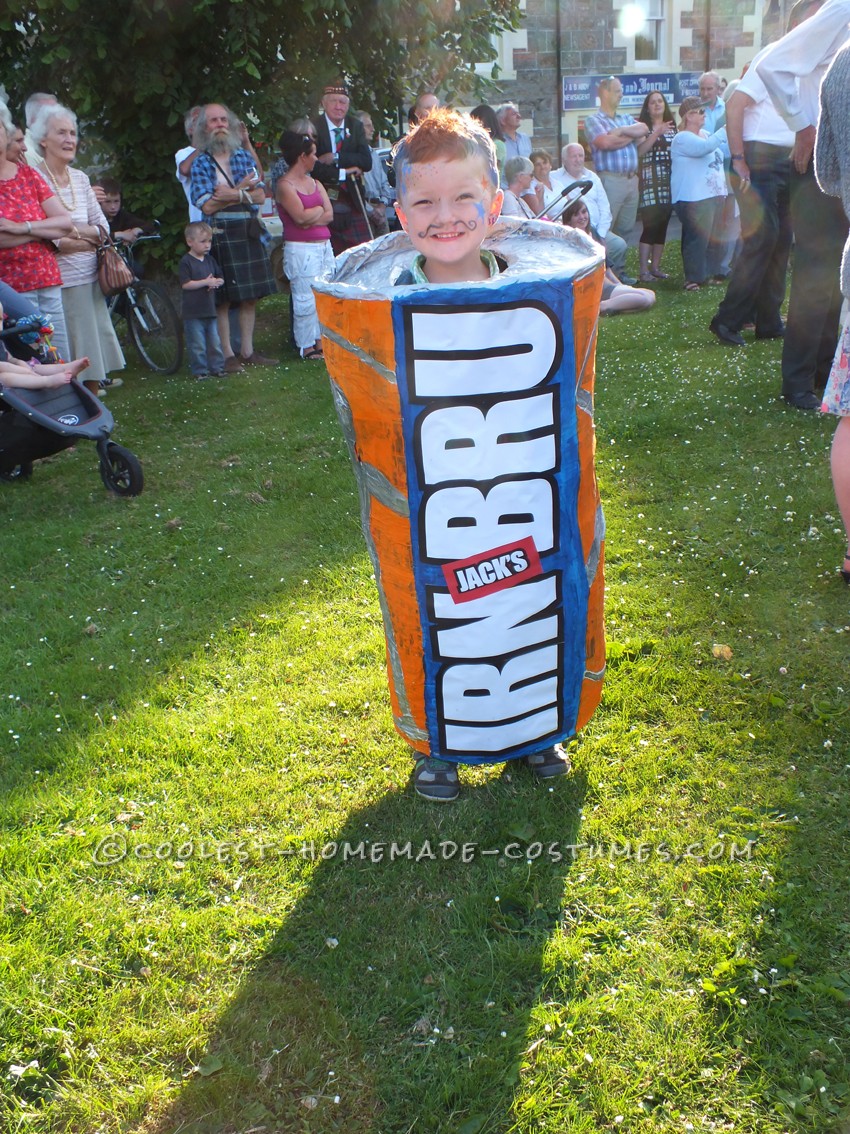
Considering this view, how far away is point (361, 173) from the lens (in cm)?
986

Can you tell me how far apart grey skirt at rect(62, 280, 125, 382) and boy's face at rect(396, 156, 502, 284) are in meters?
5.62

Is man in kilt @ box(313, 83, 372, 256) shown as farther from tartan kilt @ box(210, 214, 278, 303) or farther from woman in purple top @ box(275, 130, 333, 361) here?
tartan kilt @ box(210, 214, 278, 303)

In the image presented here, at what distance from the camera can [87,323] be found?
775cm

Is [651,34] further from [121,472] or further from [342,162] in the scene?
[121,472]

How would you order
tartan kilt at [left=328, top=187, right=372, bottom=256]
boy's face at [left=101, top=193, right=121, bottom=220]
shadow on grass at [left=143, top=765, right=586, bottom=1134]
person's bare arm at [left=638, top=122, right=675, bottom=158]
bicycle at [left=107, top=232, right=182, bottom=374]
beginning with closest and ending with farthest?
1. shadow on grass at [left=143, top=765, right=586, bottom=1134]
2. bicycle at [left=107, top=232, right=182, bottom=374]
3. boy's face at [left=101, top=193, right=121, bottom=220]
4. tartan kilt at [left=328, top=187, right=372, bottom=256]
5. person's bare arm at [left=638, top=122, right=675, bottom=158]

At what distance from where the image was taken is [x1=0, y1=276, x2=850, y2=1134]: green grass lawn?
2109 millimetres

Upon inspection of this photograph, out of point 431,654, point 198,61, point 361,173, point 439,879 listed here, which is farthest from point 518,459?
point 198,61

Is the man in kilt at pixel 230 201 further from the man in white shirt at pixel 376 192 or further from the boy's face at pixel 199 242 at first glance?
the man in white shirt at pixel 376 192

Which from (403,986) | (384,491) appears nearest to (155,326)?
(384,491)

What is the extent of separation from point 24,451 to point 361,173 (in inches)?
221

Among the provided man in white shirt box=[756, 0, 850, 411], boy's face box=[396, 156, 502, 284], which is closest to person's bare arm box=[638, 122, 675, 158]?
man in white shirt box=[756, 0, 850, 411]

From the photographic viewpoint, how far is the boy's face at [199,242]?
8.37 meters

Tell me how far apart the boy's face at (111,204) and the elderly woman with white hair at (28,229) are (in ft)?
10.0

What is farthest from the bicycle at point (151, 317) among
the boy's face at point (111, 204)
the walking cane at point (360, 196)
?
the walking cane at point (360, 196)
